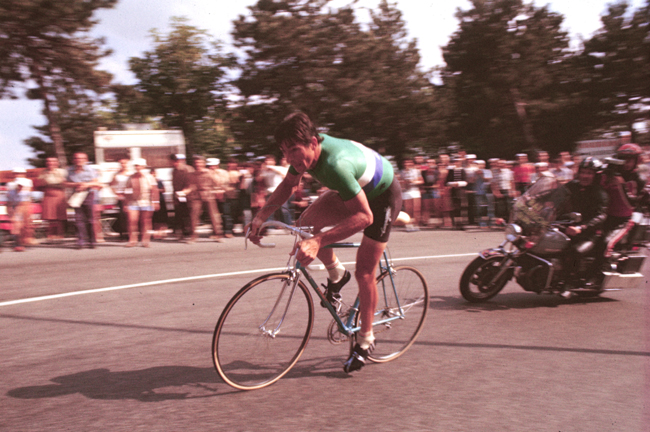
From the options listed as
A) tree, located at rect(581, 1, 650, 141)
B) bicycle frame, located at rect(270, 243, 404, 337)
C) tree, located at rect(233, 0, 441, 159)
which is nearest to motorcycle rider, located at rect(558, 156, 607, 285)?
bicycle frame, located at rect(270, 243, 404, 337)

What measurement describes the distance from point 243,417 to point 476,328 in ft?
8.92

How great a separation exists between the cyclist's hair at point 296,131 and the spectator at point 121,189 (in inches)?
356

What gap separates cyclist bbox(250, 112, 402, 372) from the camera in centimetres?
353

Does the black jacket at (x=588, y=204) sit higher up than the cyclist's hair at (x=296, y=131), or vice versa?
the cyclist's hair at (x=296, y=131)

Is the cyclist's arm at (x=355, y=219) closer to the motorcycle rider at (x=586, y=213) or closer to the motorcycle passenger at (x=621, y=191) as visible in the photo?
the motorcycle rider at (x=586, y=213)

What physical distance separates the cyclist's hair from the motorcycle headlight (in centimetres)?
336

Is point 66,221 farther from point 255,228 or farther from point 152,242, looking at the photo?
point 255,228

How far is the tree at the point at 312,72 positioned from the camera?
29297 mm

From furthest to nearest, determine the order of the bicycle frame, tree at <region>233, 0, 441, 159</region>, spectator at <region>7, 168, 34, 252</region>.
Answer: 1. tree at <region>233, 0, 441, 159</region>
2. spectator at <region>7, 168, 34, 252</region>
3. the bicycle frame

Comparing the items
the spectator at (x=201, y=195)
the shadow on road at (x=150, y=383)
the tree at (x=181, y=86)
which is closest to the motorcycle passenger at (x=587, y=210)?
the shadow on road at (x=150, y=383)

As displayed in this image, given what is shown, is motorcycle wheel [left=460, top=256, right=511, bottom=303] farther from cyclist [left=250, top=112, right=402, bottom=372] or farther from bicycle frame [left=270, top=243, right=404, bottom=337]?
cyclist [left=250, top=112, right=402, bottom=372]

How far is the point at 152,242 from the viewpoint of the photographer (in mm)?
12320

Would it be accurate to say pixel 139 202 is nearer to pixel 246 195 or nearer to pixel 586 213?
pixel 246 195

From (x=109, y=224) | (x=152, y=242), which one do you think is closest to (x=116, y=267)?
(x=152, y=242)
